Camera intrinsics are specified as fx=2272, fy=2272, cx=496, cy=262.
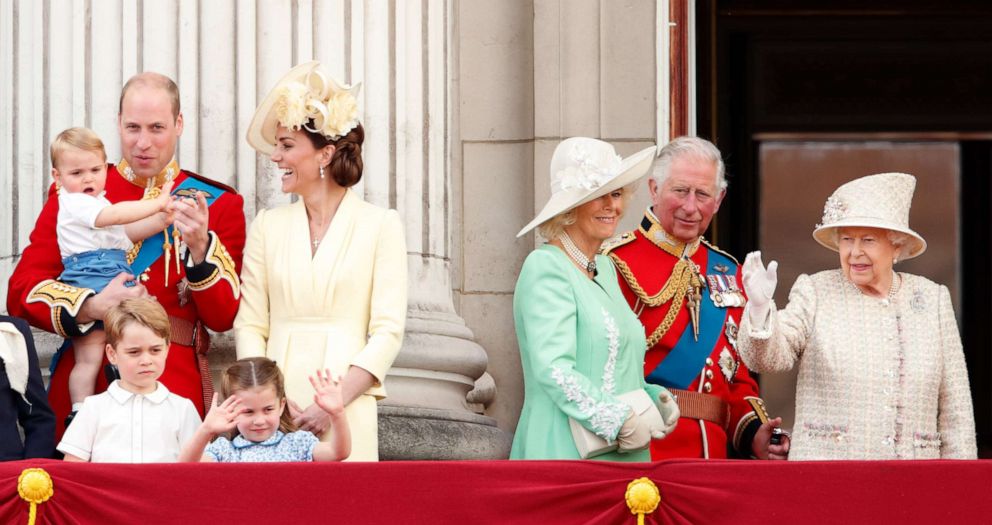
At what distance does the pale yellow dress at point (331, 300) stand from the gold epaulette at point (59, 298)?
44 centimetres

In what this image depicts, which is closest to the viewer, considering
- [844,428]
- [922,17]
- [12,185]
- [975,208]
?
[844,428]

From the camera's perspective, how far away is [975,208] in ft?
34.9

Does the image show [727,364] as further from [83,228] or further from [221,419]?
[83,228]

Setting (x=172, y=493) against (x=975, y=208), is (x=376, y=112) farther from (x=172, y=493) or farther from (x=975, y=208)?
(x=975, y=208)

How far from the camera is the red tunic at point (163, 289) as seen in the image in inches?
244

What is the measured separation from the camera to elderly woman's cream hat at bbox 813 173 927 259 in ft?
21.0

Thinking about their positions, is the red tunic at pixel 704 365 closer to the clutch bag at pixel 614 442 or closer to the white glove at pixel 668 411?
the white glove at pixel 668 411

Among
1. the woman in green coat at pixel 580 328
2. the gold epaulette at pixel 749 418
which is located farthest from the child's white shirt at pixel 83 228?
the gold epaulette at pixel 749 418

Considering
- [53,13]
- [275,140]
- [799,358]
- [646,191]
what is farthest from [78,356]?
[646,191]

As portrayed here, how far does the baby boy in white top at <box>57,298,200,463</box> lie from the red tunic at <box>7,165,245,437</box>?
0.26 metres

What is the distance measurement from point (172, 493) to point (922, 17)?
17.8 feet

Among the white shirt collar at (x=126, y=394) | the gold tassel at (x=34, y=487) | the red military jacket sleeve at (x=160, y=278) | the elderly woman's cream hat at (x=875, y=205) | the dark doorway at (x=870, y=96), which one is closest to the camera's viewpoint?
the gold tassel at (x=34, y=487)

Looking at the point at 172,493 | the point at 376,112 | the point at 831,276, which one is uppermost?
the point at 376,112

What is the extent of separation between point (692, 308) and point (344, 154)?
4.14 feet
